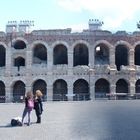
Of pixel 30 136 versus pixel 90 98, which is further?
pixel 90 98

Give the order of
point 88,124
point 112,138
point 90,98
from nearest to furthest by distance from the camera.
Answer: point 112,138 < point 88,124 < point 90,98

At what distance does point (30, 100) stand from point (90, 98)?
25.7 metres

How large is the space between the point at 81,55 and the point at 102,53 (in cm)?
244

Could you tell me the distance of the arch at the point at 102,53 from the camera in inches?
1691

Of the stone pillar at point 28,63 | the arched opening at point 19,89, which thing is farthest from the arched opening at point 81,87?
the arched opening at point 19,89

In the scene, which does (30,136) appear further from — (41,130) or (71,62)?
(71,62)

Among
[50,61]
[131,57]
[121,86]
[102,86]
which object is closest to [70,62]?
[50,61]

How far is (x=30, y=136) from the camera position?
41.0 feet

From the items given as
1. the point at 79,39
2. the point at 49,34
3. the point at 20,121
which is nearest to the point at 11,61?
the point at 49,34

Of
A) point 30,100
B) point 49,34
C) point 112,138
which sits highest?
point 49,34

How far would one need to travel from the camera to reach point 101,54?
149 ft

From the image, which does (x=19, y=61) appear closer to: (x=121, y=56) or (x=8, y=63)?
(x=8, y=63)

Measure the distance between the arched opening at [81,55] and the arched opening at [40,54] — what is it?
11.5 feet

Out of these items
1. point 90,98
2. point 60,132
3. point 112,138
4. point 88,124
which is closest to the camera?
point 112,138
